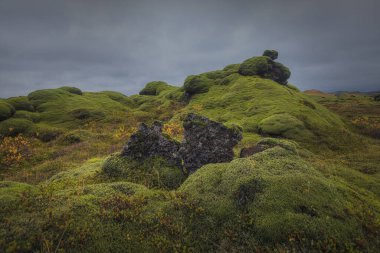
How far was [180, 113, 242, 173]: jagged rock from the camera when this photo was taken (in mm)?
16828

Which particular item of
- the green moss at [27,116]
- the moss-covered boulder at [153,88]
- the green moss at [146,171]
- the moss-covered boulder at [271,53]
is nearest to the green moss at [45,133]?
the green moss at [27,116]

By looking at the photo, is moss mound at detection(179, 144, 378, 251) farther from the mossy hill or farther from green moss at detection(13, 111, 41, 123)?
green moss at detection(13, 111, 41, 123)

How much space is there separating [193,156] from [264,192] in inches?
291

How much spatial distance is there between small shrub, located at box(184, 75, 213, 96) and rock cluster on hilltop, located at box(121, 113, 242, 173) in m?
52.1

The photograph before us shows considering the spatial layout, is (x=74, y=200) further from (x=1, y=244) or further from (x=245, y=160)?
(x=245, y=160)

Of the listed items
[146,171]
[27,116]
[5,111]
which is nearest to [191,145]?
[146,171]

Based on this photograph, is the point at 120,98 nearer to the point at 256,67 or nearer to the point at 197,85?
the point at 197,85

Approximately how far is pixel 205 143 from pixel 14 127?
50.1 metres

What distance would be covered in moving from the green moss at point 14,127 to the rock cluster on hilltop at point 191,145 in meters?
44.1

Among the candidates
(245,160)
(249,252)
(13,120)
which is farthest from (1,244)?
(13,120)

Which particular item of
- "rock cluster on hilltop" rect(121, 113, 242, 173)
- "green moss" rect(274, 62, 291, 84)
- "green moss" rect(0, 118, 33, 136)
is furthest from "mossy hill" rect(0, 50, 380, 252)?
"green moss" rect(274, 62, 291, 84)

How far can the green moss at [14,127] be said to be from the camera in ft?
159

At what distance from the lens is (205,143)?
1727 centimetres

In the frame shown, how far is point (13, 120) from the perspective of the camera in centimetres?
5225
